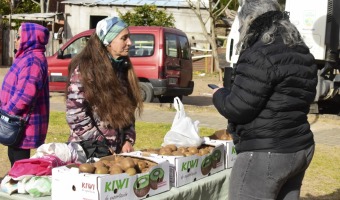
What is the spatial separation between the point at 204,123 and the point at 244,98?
907 centimetres

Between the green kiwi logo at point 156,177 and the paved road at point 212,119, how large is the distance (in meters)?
6.95

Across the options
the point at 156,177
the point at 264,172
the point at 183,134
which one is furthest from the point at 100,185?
the point at 183,134

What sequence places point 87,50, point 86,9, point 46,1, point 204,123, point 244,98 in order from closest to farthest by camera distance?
point 244,98
point 87,50
point 204,123
point 86,9
point 46,1

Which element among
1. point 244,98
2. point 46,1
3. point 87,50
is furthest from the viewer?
point 46,1

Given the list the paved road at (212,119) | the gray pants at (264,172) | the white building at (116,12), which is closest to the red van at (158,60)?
the paved road at (212,119)

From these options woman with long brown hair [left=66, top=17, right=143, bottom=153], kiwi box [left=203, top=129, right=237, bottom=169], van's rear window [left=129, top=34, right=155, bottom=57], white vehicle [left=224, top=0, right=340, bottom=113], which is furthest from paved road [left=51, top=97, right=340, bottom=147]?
woman with long brown hair [left=66, top=17, right=143, bottom=153]

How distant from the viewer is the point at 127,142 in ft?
15.0

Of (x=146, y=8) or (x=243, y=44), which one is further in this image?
(x=146, y=8)

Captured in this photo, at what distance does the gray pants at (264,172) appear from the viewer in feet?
11.4

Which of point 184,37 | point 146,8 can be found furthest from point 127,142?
point 146,8

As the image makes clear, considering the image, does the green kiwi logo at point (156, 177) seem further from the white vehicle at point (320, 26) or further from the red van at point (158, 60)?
the red van at point (158, 60)

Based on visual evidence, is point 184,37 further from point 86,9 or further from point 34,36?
point 86,9

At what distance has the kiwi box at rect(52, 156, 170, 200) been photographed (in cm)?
349

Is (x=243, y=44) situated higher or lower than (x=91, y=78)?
higher
